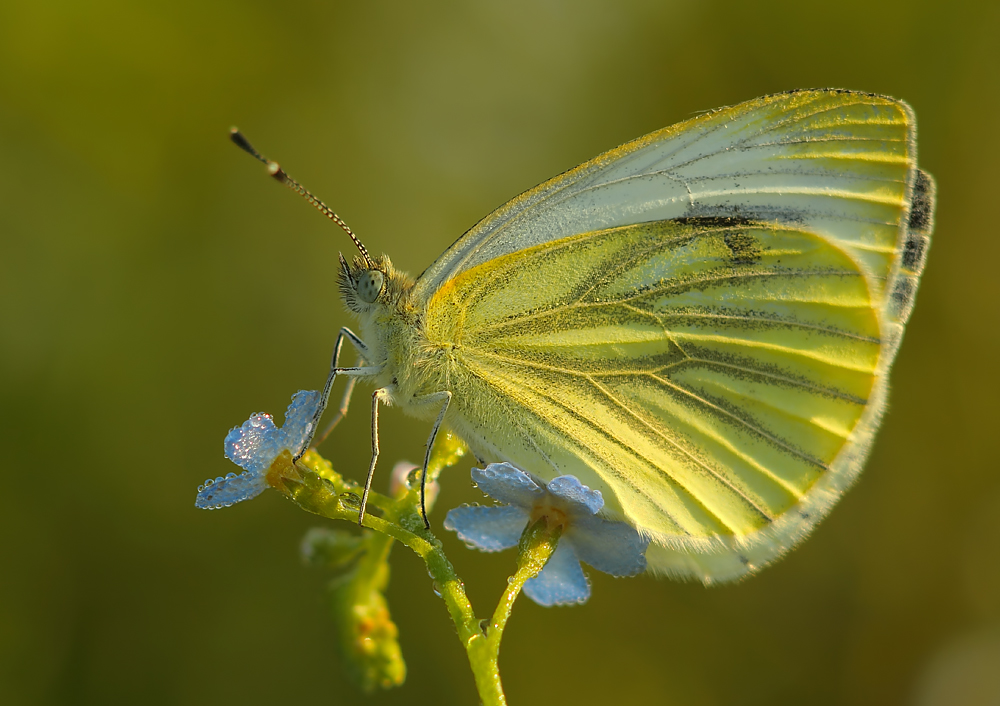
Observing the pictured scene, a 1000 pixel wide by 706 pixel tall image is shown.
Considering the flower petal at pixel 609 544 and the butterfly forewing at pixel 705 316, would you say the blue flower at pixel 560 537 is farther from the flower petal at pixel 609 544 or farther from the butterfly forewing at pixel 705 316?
the butterfly forewing at pixel 705 316

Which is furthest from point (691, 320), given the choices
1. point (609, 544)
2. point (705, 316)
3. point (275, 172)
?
point (275, 172)

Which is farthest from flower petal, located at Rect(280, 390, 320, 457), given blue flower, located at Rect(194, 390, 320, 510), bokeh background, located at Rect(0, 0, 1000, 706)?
bokeh background, located at Rect(0, 0, 1000, 706)

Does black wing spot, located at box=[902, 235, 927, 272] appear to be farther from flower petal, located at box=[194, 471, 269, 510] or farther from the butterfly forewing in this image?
flower petal, located at box=[194, 471, 269, 510]

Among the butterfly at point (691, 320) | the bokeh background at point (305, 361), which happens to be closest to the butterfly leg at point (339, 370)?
the butterfly at point (691, 320)

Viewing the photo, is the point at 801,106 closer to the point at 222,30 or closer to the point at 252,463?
the point at 252,463

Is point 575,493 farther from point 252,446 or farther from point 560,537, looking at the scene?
point 252,446

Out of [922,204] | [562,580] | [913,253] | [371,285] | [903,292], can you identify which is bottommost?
[562,580]

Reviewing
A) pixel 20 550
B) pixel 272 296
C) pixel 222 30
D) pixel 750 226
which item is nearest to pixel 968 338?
pixel 750 226
